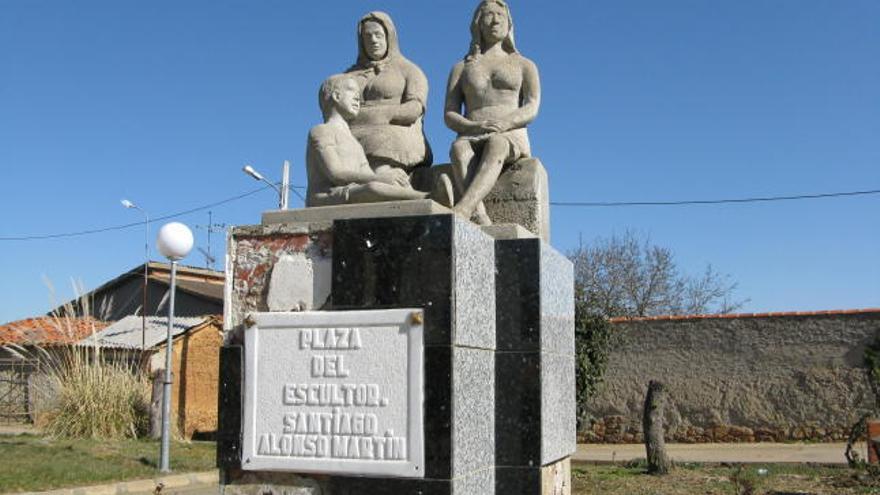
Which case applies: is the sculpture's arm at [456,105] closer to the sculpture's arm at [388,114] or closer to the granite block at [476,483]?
the sculpture's arm at [388,114]

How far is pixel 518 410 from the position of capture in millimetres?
4102

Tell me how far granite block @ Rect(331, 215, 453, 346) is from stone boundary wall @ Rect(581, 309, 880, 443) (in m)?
12.9

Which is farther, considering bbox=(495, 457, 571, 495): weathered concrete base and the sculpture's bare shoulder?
the sculpture's bare shoulder

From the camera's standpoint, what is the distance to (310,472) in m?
3.72

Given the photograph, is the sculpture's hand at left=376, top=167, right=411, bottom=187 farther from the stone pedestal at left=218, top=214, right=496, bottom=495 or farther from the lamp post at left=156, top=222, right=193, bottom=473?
the lamp post at left=156, top=222, right=193, bottom=473

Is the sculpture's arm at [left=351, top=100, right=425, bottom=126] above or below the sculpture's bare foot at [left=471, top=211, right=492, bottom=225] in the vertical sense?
above

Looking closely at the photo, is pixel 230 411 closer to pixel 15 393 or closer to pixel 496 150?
pixel 496 150

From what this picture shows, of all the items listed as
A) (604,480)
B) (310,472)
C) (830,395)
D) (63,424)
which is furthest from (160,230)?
(830,395)

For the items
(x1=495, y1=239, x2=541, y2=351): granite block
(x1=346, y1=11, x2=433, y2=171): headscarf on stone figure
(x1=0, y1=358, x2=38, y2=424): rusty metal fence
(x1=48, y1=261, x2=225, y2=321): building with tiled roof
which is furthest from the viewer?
(x1=48, y1=261, x2=225, y2=321): building with tiled roof

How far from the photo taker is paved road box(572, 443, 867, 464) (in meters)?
12.6

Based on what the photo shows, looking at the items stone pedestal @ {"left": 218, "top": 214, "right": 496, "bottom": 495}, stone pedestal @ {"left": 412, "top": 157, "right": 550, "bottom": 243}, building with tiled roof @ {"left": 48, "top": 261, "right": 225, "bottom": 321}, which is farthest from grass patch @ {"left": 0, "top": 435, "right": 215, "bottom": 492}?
building with tiled roof @ {"left": 48, "top": 261, "right": 225, "bottom": 321}

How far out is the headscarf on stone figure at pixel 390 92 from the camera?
191 inches

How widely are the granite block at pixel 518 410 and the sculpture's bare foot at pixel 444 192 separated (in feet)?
3.06

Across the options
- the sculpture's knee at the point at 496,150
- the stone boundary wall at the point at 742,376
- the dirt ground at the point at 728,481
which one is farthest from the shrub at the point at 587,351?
the sculpture's knee at the point at 496,150
